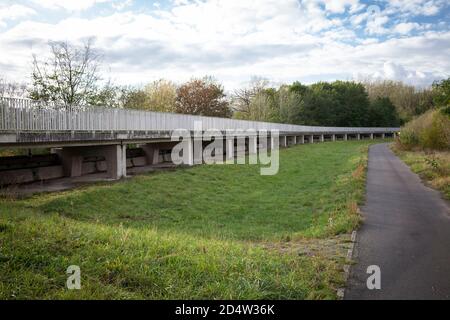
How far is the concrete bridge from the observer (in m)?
15.2

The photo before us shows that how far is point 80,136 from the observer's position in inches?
699

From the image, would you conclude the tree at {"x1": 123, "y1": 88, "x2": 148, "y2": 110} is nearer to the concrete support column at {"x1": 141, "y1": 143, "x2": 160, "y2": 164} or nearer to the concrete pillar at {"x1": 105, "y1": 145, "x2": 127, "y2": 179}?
the concrete support column at {"x1": 141, "y1": 143, "x2": 160, "y2": 164}

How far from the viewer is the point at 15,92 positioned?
30109mm

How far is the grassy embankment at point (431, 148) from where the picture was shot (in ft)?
62.7

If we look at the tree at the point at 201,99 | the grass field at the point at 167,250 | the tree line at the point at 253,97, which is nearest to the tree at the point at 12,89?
the tree line at the point at 253,97

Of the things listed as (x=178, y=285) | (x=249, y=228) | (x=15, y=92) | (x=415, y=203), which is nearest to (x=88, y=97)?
(x=15, y=92)

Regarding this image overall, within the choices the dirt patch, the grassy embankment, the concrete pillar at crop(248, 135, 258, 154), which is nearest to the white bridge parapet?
the dirt patch

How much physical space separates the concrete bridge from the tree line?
138 centimetres

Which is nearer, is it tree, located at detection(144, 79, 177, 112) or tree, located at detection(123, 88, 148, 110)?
tree, located at detection(123, 88, 148, 110)

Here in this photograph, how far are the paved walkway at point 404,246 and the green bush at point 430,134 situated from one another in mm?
13437
